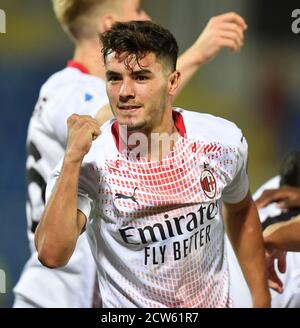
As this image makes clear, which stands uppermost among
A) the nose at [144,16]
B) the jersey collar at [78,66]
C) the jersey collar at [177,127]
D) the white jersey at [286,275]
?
the nose at [144,16]

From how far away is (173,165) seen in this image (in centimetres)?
218

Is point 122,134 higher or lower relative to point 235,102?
lower

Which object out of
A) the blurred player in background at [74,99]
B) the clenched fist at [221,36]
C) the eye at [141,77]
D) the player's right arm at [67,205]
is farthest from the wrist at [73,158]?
the clenched fist at [221,36]

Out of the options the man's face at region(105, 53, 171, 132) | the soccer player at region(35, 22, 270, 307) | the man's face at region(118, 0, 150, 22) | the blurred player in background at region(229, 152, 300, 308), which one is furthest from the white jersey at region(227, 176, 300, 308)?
the man's face at region(118, 0, 150, 22)

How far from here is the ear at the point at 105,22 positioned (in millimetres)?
2406

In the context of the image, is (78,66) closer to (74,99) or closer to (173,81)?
(74,99)

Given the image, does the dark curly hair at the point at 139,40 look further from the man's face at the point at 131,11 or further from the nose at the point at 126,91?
the man's face at the point at 131,11

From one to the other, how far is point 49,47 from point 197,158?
58cm

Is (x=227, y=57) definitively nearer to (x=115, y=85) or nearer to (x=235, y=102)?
(x=235, y=102)

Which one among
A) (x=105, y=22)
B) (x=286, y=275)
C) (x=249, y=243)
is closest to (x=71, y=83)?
(x=105, y=22)

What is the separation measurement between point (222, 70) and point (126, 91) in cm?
43

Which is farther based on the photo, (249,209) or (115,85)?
(249,209)

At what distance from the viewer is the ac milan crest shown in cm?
220

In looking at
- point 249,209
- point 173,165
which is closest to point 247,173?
point 249,209
